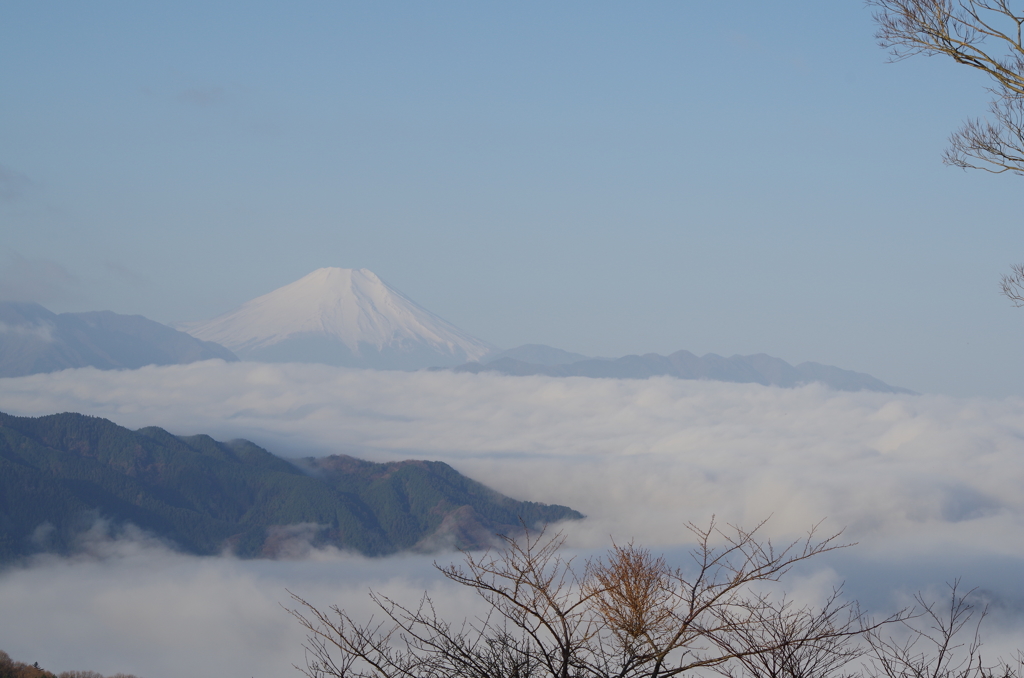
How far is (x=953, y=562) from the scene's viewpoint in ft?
517

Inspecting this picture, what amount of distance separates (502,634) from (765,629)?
2.21 meters

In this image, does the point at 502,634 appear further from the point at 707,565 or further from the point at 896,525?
the point at 896,525

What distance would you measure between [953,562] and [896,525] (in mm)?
35934

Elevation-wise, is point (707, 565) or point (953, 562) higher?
point (707, 565)

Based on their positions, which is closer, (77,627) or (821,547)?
(821,547)

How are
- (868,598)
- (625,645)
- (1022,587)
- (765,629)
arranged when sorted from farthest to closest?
1. (1022,587)
2. (868,598)
3. (765,629)
4. (625,645)

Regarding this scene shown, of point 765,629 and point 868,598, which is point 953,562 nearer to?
point 868,598

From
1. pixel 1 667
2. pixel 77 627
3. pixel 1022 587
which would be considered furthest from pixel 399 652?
pixel 77 627

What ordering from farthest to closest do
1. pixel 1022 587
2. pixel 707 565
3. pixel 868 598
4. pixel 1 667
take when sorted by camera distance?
1. pixel 1022 587
2. pixel 868 598
3. pixel 1 667
4. pixel 707 565

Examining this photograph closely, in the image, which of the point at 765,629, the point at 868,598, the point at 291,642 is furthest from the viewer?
the point at 291,642

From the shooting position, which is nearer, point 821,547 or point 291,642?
point 821,547

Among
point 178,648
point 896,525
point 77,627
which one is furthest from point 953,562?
point 77,627

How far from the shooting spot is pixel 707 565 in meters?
6.65

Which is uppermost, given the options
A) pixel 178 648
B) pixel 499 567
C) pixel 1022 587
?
pixel 499 567
